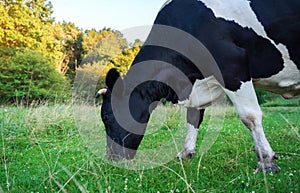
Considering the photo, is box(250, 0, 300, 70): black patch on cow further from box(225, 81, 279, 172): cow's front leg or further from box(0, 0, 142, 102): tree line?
Answer: box(0, 0, 142, 102): tree line

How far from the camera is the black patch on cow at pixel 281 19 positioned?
370 centimetres

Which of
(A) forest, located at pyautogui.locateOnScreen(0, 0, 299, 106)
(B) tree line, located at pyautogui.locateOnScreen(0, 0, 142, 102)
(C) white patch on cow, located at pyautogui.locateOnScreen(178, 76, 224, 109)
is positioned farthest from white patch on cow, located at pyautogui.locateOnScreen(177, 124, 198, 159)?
(B) tree line, located at pyautogui.locateOnScreen(0, 0, 142, 102)

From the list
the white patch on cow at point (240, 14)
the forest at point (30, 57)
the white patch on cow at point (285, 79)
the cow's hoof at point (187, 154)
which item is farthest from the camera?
the forest at point (30, 57)

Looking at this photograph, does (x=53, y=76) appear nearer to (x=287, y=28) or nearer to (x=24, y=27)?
(x=24, y=27)

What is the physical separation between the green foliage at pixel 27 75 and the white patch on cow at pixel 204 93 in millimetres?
25089

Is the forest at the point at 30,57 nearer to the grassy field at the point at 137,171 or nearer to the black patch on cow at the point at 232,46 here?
the grassy field at the point at 137,171

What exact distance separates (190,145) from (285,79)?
1.79 m

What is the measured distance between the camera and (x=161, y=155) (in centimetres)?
456

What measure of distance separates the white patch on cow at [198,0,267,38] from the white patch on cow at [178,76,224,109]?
0.82 m

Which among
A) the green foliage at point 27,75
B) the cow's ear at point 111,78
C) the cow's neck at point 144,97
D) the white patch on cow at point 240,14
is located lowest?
the green foliage at point 27,75

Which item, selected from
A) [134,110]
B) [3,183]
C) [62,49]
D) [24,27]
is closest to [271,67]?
[134,110]

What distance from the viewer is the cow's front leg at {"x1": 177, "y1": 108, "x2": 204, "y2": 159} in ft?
15.5

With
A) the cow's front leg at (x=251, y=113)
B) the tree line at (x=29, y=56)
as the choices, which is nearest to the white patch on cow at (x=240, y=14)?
the cow's front leg at (x=251, y=113)

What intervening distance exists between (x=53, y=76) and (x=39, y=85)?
1682 mm
